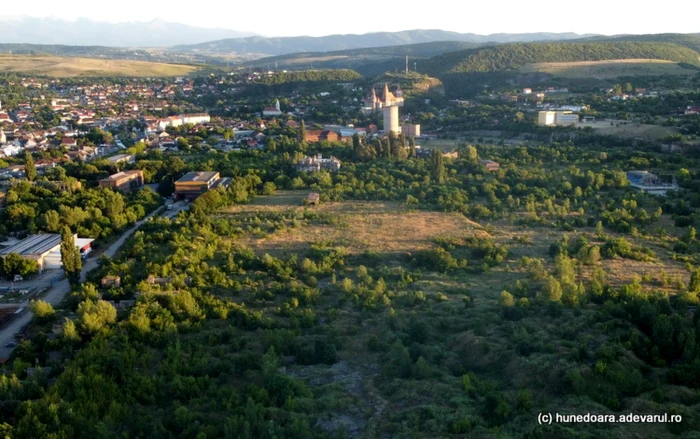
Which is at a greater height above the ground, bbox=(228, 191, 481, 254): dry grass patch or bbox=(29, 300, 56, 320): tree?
→ bbox=(29, 300, 56, 320): tree

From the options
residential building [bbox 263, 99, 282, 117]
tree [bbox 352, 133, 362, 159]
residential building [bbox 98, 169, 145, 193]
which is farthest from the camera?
residential building [bbox 263, 99, 282, 117]

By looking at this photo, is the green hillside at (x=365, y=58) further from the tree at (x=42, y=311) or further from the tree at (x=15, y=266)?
the tree at (x=42, y=311)

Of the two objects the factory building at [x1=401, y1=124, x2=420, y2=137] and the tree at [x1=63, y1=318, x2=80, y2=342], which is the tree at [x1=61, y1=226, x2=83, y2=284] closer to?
the tree at [x1=63, y1=318, x2=80, y2=342]

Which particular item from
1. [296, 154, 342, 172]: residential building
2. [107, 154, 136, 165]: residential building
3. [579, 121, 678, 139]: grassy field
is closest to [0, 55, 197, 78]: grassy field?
[107, 154, 136, 165]: residential building

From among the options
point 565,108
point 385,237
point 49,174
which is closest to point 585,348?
point 385,237

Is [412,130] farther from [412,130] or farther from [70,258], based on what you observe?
[70,258]

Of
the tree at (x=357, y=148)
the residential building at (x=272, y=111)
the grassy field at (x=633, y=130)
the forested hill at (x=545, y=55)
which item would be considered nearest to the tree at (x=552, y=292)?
the tree at (x=357, y=148)

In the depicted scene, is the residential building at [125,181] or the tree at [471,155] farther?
the tree at [471,155]
